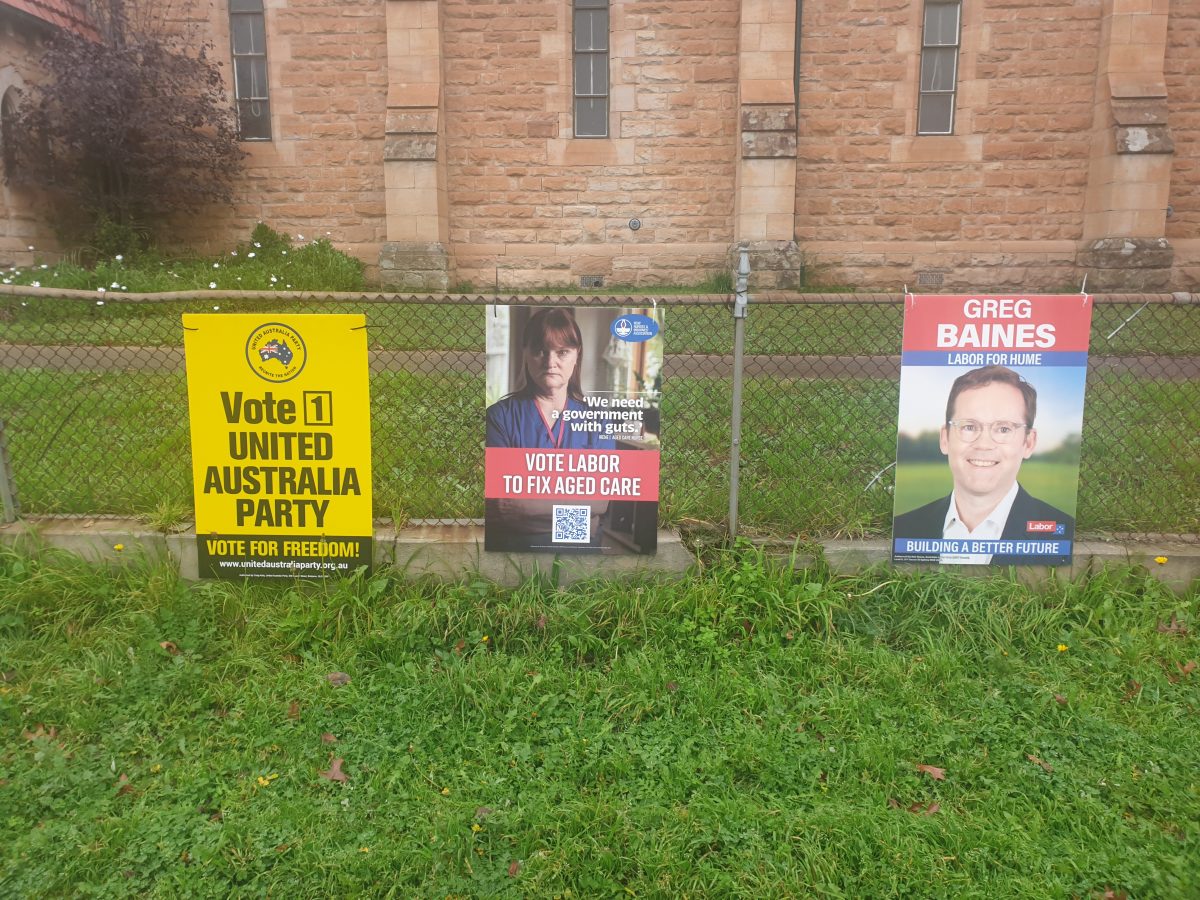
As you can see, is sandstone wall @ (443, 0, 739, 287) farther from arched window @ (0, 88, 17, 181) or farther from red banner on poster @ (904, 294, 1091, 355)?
red banner on poster @ (904, 294, 1091, 355)

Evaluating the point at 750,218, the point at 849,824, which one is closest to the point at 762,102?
the point at 750,218

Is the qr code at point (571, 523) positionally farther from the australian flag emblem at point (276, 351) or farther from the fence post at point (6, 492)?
the fence post at point (6, 492)

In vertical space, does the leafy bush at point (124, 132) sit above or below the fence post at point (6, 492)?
above

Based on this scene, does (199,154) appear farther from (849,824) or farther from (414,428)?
(849,824)

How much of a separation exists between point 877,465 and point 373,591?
9.95ft

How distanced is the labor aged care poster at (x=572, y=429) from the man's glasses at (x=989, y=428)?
4.79 ft

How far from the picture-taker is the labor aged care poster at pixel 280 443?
13.0ft

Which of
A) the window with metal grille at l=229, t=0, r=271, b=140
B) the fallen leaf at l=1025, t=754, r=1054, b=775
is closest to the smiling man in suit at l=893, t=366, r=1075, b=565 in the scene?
the fallen leaf at l=1025, t=754, r=1054, b=775

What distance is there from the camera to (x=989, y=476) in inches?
160

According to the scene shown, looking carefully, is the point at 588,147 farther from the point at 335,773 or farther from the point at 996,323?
the point at 335,773

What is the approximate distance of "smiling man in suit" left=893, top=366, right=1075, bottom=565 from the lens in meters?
3.99

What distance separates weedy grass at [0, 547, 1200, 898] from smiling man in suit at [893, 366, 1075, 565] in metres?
0.24

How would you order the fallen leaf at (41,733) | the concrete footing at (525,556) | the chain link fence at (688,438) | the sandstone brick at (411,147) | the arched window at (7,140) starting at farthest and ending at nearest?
the sandstone brick at (411,147), the arched window at (7,140), the chain link fence at (688,438), the concrete footing at (525,556), the fallen leaf at (41,733)

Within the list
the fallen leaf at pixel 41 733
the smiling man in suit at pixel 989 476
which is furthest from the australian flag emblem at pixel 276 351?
the smiling man in suit at pixel 989 476
